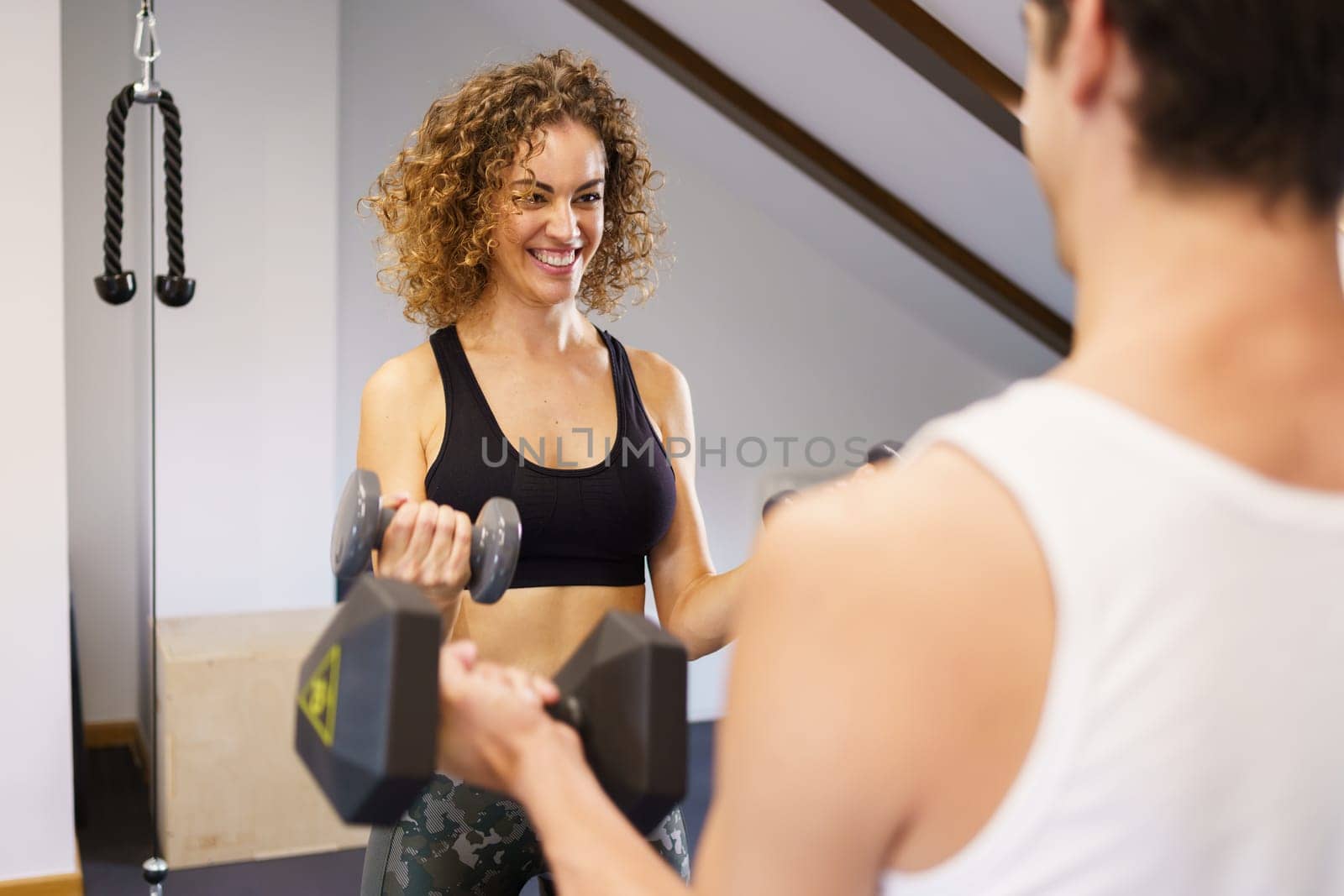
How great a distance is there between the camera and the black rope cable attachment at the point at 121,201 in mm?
2166

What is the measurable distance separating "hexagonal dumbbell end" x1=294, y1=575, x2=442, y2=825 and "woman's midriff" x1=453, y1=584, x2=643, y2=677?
91 centimetres

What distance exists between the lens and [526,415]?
65.7 inches

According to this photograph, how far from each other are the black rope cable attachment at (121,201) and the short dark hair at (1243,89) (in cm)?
198

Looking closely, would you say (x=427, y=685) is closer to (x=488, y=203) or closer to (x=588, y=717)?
(x=588, y=717)

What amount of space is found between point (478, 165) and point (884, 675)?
4.61 feet

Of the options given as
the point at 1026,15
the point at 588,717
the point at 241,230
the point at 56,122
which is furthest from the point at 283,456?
the point at 1026,15

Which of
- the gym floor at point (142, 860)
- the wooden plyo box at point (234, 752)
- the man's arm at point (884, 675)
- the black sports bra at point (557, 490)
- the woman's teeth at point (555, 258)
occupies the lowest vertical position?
the gym floor at point (142, 860)

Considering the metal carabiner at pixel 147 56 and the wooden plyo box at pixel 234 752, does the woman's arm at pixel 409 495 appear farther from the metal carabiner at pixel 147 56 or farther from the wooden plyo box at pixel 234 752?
the wooden plyo box at pixel 234 752

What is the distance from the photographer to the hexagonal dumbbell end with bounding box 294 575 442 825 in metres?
0.65

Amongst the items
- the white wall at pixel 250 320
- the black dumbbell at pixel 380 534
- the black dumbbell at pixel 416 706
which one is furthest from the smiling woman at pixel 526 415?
the white wall at pixel 250 320

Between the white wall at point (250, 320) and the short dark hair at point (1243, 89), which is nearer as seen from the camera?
the short dark hair at point (1243, 89)

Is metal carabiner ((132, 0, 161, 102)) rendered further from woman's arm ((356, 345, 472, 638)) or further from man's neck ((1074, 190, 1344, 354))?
man's neck ((1074, 190, 1344, 354))

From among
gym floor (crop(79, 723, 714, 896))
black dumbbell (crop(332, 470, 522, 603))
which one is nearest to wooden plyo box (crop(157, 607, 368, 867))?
gym floor (crop(79, 723, 714, 896))

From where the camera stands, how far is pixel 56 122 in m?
2.64
